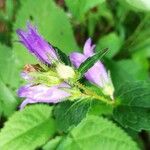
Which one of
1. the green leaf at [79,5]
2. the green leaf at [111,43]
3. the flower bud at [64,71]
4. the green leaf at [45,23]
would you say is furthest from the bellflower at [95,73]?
the green leaf at [111,43]

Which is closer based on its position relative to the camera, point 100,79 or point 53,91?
point 53,91

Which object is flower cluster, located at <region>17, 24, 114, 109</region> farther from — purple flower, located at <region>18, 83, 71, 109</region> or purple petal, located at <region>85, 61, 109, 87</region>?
purple petal, located at <region>85, 61, 109, 87</region>

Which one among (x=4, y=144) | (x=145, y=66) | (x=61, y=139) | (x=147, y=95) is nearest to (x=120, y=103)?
Result: (x=147, y=95)

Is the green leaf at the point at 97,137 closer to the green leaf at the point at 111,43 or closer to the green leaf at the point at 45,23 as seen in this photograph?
the green leaf at the point at 45,23

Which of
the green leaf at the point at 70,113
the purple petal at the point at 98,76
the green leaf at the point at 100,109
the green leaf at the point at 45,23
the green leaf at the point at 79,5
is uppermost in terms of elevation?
the green leaf at the point at 45,23

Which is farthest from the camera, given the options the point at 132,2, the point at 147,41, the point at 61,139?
the point at 147,41

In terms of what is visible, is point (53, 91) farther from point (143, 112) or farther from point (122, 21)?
point (122, 21)
